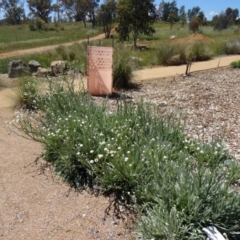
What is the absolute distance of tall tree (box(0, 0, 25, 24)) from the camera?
83.8 meters

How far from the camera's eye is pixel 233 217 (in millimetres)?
2523

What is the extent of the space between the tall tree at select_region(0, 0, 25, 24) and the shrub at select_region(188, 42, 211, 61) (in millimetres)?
79220

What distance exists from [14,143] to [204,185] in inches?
113

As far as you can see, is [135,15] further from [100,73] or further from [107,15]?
[107,15]

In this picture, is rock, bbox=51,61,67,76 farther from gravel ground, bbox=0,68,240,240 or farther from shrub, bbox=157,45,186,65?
shrub, bbox=157,45,186,65

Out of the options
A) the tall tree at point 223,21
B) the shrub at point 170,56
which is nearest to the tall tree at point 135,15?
the shrub at point 170,56

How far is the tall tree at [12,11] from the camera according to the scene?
275 feet

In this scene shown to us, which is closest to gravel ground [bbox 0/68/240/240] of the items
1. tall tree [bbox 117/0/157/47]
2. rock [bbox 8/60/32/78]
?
rock [bbox 8/60/32/78]

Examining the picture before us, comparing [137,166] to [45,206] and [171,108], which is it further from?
[171,108]

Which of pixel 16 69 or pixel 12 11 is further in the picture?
pixel 12 11

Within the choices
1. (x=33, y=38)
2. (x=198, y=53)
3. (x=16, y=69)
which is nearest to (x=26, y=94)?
(x=16, y=69)

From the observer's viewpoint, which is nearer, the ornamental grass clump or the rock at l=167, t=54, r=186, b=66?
the ornamental grass clump

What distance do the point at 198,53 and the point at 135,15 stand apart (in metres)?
11.0

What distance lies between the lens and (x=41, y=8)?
80.6 m
